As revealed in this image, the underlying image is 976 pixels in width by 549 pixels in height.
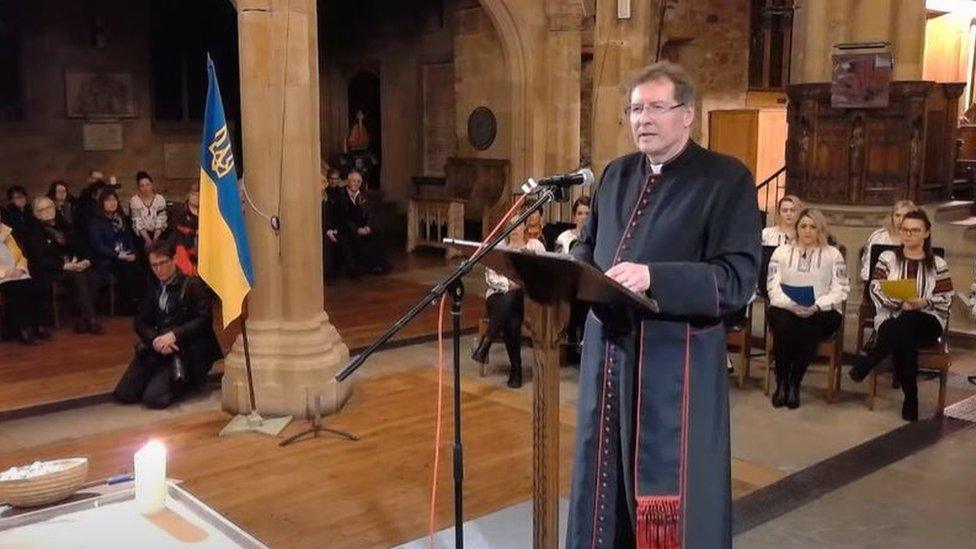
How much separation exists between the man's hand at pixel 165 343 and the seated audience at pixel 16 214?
2701 millimetres

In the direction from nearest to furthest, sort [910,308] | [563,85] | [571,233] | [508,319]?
[910,308] < [508,319] < [571,233] < [563,85]

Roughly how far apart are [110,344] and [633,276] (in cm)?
584

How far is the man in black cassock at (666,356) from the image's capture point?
2.15 m

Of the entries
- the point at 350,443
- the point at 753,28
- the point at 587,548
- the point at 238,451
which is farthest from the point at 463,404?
the point at 753,28

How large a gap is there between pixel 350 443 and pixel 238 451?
538mm

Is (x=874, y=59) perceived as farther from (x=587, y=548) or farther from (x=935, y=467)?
→ (x=587, y=548)

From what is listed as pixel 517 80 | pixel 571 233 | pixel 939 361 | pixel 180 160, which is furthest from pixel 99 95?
pixel 939 361

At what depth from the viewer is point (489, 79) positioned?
12.0m

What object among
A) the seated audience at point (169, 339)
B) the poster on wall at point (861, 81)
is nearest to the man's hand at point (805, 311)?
the poster on wall at point (861, 81)

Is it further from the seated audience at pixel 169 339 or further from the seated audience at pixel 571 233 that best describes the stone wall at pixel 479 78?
the seated audience at pixel 169 339

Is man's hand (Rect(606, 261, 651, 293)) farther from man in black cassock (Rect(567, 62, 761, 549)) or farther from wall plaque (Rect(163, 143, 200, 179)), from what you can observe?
wall plaque (Rect(163, 143, 200, 179))

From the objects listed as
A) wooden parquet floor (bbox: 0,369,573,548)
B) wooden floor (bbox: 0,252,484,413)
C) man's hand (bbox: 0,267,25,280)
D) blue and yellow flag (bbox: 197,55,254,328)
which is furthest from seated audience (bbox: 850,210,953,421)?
man's hand (bbox: 0,267,25,280)

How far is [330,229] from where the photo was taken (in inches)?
386

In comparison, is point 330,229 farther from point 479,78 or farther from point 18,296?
point 479,78
